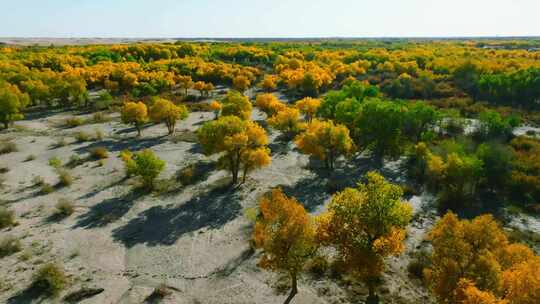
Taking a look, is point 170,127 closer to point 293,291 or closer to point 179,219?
point 179,219

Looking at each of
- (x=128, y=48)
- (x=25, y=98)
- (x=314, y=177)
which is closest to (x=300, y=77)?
(x=314, y=177)

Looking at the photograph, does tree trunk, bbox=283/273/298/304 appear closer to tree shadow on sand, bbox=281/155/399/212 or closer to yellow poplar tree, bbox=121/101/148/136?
tree shadow on sand, bbox=281/155/399/212

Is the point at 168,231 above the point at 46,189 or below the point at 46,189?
below

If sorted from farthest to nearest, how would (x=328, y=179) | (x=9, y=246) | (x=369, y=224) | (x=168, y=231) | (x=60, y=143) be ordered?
(x=60, y=143), (x=328, y=179), (x=168, y=231), (x=9, y=246), (x=369, y=224)

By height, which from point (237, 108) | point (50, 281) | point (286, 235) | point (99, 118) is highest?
point (237, 108)

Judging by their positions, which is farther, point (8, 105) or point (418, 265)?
point (8, 105)

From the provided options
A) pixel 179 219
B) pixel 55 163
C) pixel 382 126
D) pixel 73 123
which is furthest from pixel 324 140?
pixel 73 123

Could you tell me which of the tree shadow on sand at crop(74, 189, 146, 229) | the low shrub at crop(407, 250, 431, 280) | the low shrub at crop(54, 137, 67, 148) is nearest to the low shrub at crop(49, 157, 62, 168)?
the low shrub at crop(54, 137, 67, 148)

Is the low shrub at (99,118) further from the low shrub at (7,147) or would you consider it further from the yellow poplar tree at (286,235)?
the yellow poplar tree at (286,235)
